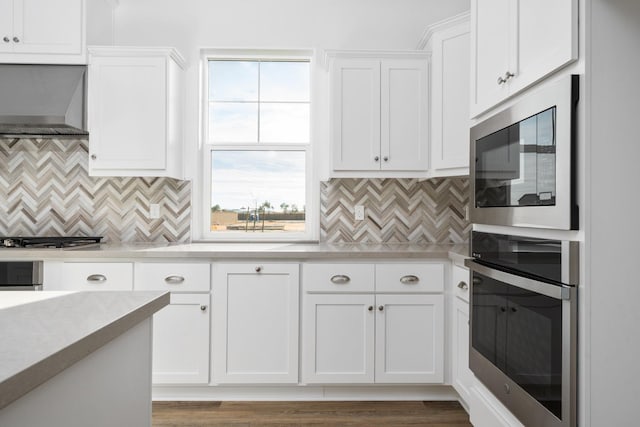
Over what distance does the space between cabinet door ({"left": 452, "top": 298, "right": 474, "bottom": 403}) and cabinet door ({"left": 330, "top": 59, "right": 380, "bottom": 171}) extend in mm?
1025

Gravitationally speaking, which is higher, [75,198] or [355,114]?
[355,114]

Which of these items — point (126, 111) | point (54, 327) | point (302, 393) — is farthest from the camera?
point (126, 111)

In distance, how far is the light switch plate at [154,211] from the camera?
10.4ft

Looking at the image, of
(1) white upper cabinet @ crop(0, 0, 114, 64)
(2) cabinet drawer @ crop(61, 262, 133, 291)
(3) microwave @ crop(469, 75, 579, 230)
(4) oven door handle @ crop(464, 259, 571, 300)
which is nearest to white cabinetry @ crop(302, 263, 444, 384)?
(4) oven door handle @ crop(464, 259, 571, 300)

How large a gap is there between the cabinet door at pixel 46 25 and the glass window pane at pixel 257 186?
1165 mm

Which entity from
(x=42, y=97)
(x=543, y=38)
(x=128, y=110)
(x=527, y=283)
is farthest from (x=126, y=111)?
(x=527, y=283)

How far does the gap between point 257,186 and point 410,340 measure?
1534mm

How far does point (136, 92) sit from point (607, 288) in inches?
107

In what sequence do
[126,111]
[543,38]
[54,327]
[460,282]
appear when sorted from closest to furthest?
[54,327] < [543,38] < [460,282] < [126,111]

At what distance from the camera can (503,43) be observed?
1.62 metres

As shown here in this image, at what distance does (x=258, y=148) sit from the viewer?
→ 10.6 feet

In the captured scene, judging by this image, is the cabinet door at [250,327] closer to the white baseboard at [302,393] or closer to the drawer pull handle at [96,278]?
the white baseboard at [302,393]

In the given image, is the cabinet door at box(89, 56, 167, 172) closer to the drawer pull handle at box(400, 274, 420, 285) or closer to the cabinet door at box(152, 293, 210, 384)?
the cabinet door at box(152, 293, 210, 384)

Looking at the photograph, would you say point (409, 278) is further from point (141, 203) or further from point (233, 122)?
point (141, 203)
